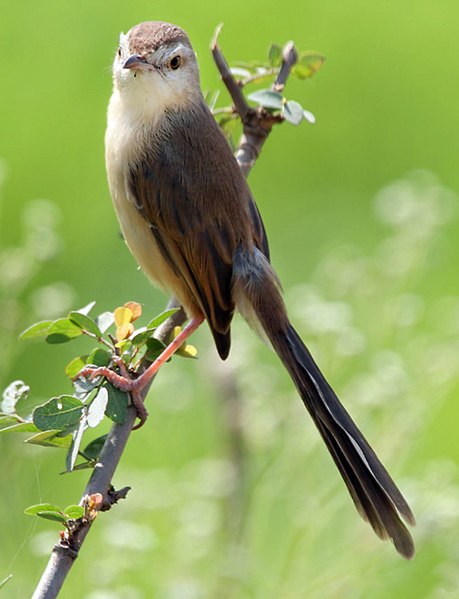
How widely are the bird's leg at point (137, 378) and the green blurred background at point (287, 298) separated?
0.34 m

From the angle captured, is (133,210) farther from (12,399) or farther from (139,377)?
(12,399)

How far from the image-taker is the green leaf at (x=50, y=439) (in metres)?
2.45

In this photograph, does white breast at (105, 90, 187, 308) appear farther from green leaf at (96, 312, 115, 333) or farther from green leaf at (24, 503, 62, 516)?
green leaf at (24, 503, 62, 516)

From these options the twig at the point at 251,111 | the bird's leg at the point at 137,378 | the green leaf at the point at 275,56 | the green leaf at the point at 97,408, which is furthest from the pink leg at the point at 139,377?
the green leaf at the point at 275,56

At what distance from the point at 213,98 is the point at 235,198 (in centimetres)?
39

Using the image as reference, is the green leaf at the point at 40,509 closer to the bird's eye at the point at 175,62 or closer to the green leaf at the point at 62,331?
the green leaf at the point at 62,331

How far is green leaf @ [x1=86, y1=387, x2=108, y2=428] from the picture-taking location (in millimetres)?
2506

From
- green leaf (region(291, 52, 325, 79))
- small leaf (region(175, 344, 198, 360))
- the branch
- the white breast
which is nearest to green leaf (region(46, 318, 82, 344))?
the branch

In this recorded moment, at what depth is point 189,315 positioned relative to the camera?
3682 millimetres

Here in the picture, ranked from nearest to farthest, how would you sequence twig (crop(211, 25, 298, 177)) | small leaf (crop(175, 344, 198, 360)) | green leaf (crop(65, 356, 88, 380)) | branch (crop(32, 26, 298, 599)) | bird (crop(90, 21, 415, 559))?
1. branch (crop(32, 26, 298, 599))
2. green leaf (crop(65, 356, 88, 380))
3. small leaf (crop(175, 344, 198, 360))
4. twig (crop(211, 25, 298, 177))
5. bird (crop(90, 21, 415, 559))

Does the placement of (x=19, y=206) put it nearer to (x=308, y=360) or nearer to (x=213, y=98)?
(x=213, y=98)

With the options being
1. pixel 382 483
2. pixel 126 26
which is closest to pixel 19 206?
pixel 126 26

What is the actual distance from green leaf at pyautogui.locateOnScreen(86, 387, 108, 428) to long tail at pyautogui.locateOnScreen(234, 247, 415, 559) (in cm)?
85

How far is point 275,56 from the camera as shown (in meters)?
3.51
